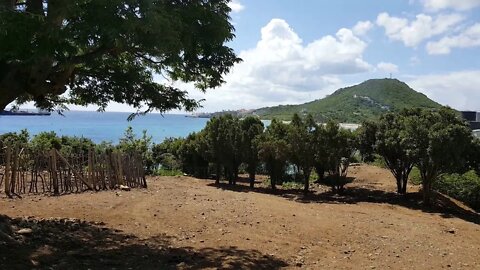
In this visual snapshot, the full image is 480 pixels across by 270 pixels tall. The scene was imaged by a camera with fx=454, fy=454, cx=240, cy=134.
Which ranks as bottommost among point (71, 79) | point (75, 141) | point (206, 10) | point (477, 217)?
point (477, 217)

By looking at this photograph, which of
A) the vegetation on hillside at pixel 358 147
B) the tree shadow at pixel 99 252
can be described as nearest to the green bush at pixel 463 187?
the vegetation on hillside at pixel 358 147

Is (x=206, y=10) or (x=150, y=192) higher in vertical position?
(x=206, y=10)

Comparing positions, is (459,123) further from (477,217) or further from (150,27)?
(150,27)

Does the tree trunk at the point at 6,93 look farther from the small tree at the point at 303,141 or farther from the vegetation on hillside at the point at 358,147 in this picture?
the small tree at the point at 303,141

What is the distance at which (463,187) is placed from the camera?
20.1 metres

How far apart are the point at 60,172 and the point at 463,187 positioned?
1666cm

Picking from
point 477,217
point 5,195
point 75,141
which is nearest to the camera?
point 5,195

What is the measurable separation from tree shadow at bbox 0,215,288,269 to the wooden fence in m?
4.28

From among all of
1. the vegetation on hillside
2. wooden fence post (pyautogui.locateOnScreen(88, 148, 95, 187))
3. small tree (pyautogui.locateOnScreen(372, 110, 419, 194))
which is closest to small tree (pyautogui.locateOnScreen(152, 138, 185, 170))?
the vegetation on hillside

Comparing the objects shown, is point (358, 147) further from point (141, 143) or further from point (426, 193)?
point (141, 143)

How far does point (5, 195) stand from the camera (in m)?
11.8

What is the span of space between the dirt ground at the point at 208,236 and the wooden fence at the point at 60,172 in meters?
0.88

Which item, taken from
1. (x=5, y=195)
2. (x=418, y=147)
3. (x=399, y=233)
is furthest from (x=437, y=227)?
(x=5, y=195)

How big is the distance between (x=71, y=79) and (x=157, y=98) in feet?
4.49
